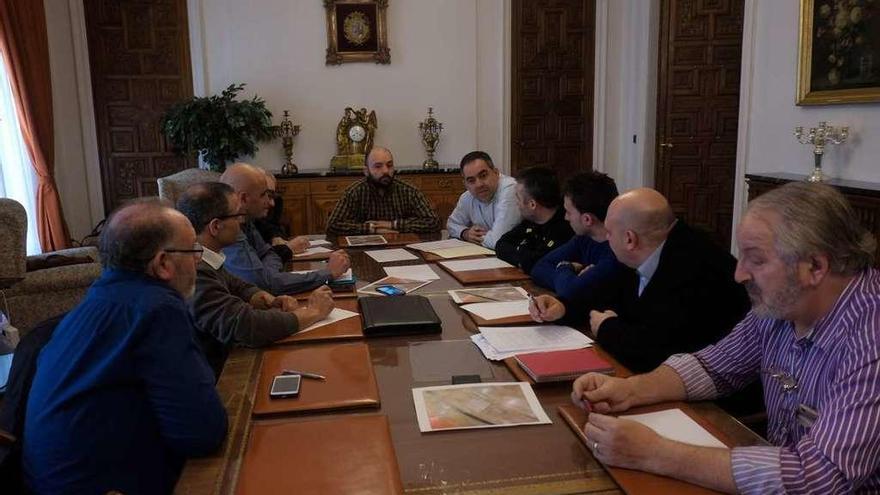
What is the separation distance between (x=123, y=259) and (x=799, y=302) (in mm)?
1338

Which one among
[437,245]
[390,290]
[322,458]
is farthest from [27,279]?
[322,458]

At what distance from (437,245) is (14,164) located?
3793 millimetres

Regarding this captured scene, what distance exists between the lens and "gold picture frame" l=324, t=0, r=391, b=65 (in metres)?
6.22

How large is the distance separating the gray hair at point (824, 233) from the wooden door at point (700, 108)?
5.36m

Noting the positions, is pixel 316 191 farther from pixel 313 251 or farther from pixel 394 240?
pixel 313 251

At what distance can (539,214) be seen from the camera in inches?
123

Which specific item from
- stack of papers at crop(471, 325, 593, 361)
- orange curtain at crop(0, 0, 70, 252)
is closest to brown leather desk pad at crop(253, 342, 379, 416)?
stack of papers at crop(471, 325, 593, 361)

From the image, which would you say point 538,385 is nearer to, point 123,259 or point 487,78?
point 123,259

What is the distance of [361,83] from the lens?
21.0ft

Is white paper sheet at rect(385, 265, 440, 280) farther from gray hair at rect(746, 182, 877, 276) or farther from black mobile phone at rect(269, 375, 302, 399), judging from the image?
gray hair at rect(746, 182, 877, 276)

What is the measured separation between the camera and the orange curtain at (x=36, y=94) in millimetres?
5078

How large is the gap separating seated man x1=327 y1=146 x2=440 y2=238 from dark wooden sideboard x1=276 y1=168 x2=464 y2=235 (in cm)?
165

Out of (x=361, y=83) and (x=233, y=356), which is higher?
(x=361, y=83)

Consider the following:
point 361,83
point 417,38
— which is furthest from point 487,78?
point 361,83
